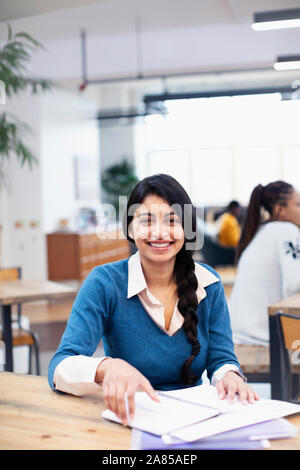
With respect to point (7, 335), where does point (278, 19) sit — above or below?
above

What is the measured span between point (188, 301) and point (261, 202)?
5.07 ft

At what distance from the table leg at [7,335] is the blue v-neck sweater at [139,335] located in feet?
6.57

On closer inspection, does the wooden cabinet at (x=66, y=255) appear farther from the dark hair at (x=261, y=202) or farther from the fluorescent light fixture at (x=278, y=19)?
the dark hair at (x=261, y=202)

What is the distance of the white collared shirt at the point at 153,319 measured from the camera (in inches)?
46.5

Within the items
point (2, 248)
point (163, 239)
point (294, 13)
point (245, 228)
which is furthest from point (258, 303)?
point (2, 248)

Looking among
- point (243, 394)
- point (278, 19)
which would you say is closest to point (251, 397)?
point (243, 394)

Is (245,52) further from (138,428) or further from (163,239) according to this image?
(138,428)

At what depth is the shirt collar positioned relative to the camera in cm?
145

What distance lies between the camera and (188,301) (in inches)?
57.3

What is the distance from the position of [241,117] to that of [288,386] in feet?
34.8

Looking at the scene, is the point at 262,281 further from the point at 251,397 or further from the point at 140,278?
the point at 251,397

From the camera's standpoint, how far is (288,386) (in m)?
2.34

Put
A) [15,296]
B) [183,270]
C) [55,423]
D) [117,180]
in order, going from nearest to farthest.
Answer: [55,423], [183,270], [15,296], [117,180]

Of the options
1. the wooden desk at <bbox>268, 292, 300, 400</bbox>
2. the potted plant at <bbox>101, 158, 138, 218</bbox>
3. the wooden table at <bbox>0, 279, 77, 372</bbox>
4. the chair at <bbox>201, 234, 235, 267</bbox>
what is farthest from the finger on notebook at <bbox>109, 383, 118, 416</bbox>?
the potted plant at <bbox>101, 158, 138, 218</bbox>
